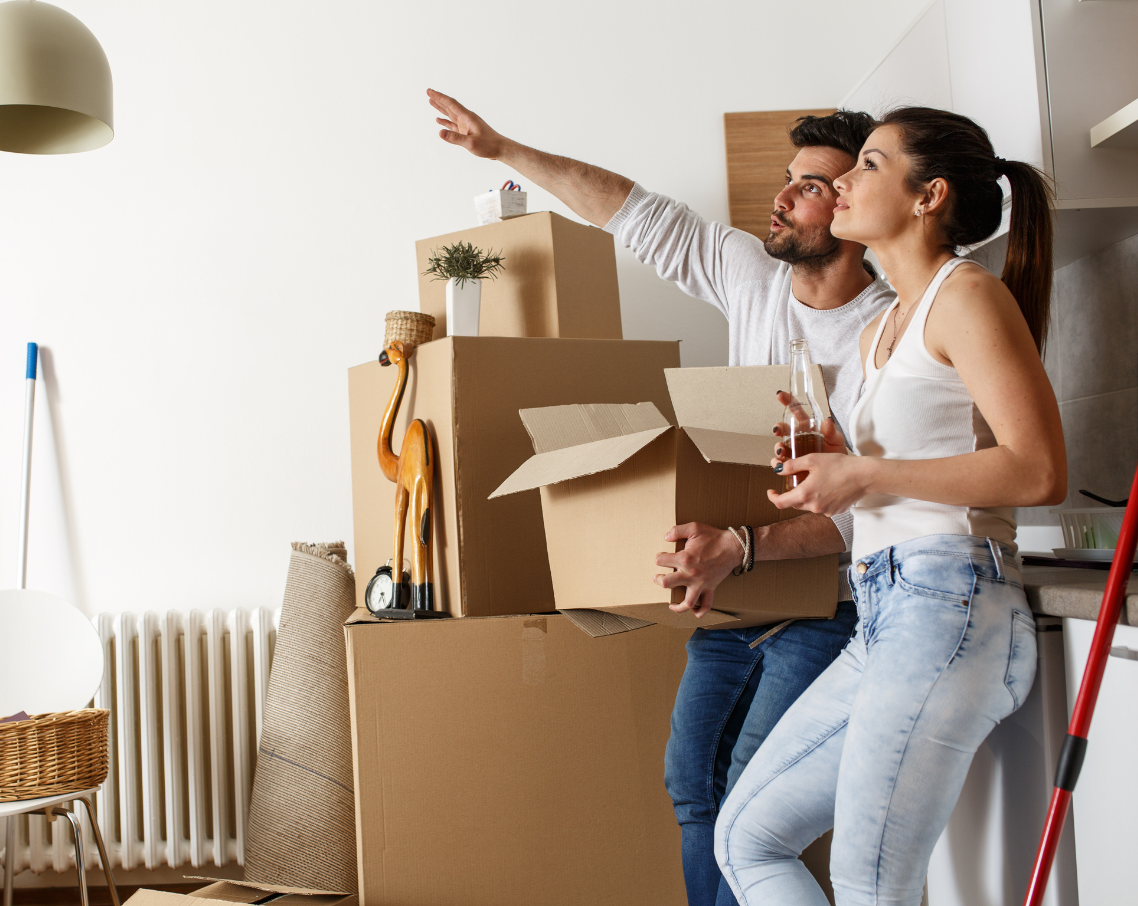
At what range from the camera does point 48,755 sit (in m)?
1.73

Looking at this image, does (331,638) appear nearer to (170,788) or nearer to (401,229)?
(170,788)

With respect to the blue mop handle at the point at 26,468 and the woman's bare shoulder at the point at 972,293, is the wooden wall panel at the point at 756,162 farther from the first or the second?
the blue mop handle at the point at 26,468

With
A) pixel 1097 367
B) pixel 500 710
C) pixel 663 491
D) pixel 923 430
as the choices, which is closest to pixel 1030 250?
pixel 923 430

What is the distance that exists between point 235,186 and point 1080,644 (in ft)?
7.09

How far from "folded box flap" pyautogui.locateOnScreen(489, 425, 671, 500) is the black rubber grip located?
0.50m

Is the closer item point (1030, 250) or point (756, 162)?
point (1030, 250)

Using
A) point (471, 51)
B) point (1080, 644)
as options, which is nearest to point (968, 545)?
point (1080, 644)

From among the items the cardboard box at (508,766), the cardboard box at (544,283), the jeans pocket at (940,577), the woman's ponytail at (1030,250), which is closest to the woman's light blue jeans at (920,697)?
the jeans pocket at (940,577)

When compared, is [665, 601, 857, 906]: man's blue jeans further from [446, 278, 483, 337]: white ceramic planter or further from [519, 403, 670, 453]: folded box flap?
[446, 278, 483, 337]: white ceramic planter

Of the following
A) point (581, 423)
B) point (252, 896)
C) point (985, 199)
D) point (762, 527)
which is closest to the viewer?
point (985, 199)

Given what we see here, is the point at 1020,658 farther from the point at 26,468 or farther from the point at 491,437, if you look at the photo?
the point at 26,468

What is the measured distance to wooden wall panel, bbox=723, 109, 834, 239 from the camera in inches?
86.5

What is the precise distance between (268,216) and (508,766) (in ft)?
5.07

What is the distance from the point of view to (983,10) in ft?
5.18
